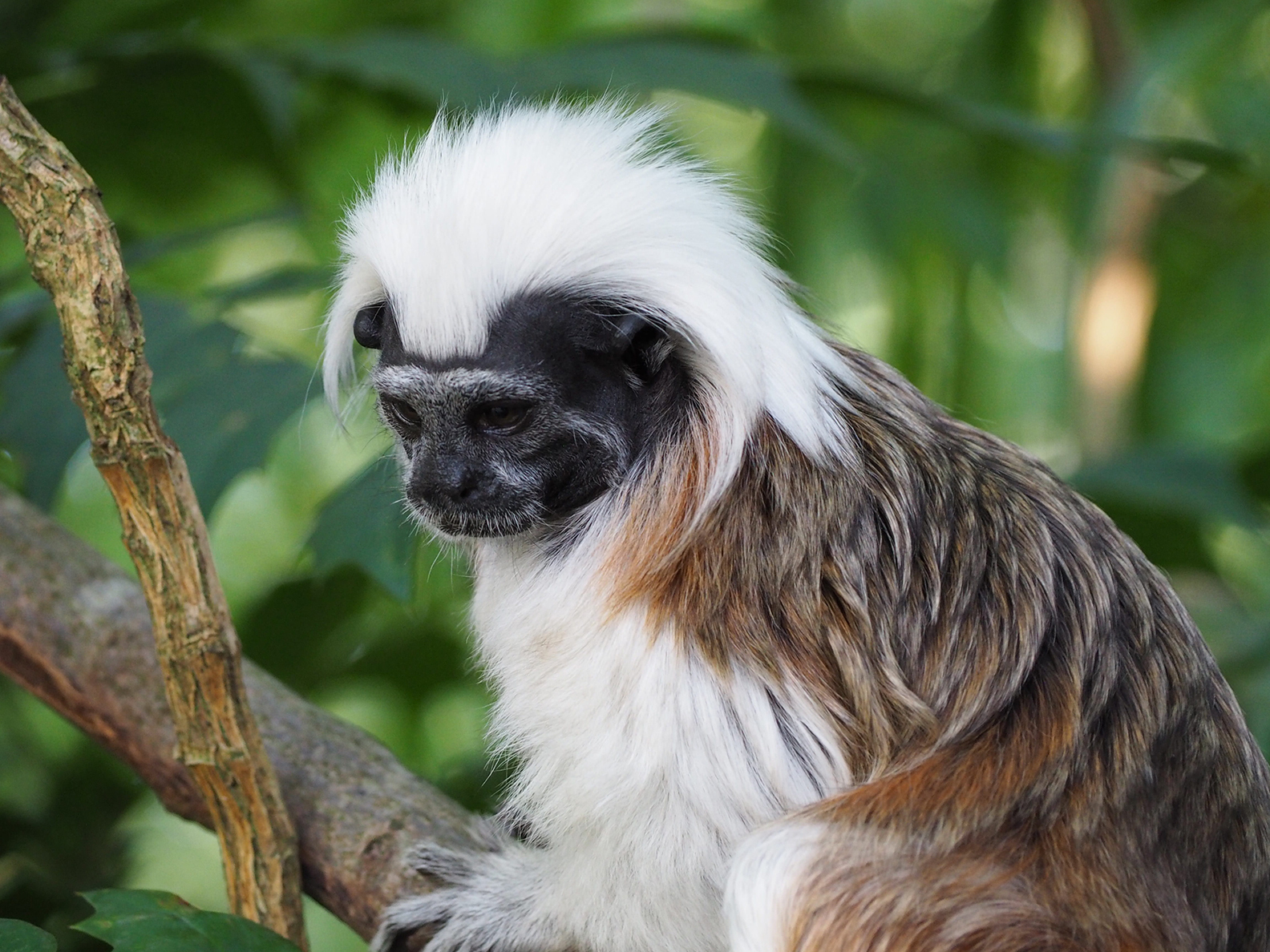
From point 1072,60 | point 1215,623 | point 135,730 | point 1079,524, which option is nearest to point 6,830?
point 135,730

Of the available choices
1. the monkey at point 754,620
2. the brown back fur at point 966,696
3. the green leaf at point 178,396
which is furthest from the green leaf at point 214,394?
the brown back fur at point 966,696

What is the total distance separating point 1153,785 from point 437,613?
237 centimetres

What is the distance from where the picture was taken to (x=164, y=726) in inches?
101

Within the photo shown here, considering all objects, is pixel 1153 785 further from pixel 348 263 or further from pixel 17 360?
pixel 17 360

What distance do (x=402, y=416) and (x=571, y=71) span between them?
4.91ft

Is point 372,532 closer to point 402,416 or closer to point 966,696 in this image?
point 402,416

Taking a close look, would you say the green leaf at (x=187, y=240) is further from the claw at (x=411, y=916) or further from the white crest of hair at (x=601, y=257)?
the claw at (x=411, y=916)

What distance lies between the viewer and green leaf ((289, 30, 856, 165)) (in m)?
3.26

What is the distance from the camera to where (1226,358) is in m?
5.15

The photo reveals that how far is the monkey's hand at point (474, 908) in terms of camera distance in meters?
2.30

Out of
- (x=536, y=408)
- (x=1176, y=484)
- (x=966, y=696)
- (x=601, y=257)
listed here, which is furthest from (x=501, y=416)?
(x=1176, y=484)

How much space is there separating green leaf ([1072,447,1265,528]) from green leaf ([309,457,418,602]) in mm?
1702

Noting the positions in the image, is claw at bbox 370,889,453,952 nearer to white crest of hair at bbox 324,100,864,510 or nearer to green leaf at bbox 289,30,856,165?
white crest of hair at bbox 324,100,864,510

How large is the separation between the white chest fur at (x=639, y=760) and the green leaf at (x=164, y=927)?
48cm
